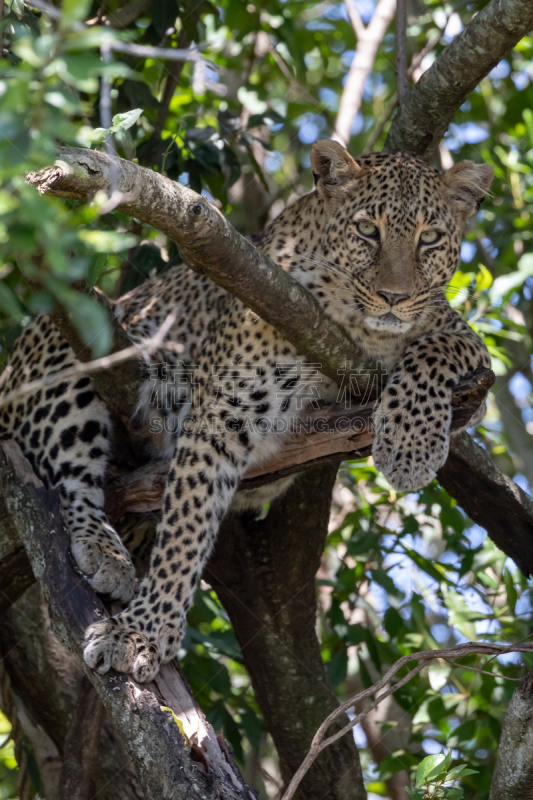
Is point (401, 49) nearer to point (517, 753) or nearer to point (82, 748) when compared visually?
point (517, 753)

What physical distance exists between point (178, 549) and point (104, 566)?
0.45 meters

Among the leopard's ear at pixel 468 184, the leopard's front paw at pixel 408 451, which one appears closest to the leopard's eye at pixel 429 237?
the leopard's ear at pixel 468 184

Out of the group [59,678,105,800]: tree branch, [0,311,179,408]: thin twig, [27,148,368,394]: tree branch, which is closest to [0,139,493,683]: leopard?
[27,148,368,394]: tree branch

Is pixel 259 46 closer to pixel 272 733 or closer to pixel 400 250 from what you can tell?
pixel 400 250

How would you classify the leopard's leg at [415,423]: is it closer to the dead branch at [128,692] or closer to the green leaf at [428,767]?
the green leaf at [428,767]

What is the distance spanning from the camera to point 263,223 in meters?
8.13

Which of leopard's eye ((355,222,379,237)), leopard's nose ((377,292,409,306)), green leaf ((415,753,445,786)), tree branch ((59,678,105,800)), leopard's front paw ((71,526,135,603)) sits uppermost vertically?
leopard's eye ((355,222,379,237))

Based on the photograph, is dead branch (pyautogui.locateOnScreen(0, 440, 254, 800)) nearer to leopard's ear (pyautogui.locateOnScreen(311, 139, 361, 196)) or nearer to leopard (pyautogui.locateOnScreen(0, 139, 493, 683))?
leopard (pyautogui.locateOnScreen(0, 139, 493, 683))

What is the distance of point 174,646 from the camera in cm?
434

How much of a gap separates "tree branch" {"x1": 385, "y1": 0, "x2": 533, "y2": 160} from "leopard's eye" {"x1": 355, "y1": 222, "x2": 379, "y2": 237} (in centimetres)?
98

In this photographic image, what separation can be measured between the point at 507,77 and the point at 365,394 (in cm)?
→ 519

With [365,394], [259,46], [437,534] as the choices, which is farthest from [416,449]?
[259,46]

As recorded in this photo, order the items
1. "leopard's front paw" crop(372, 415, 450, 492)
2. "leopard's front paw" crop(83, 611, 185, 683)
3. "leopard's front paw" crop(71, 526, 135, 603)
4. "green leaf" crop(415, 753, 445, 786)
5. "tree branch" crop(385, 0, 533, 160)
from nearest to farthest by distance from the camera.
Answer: "green leaf" crop(415, 753, 445, 786)
"leopard's front paw" crop(83, 611, 185, 683)
"leopard's front paw" crop(372, 415, 450, 492)
"tree branch" crop(385, 0, 533, 160)
"leopard's front paw" crop(71, 526, 135, 603)

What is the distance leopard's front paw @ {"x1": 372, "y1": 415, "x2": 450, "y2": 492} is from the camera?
4.39m
